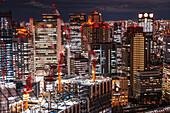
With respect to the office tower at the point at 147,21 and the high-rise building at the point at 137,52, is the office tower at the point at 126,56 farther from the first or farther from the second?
the office tower at the point at 147,21

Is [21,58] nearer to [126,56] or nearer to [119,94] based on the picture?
[119,94]

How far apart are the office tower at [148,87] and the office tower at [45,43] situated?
863cm

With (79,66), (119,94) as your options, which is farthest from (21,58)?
(119,94)

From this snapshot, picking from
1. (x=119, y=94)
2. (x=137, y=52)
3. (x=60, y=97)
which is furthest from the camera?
(x=137, y=52)

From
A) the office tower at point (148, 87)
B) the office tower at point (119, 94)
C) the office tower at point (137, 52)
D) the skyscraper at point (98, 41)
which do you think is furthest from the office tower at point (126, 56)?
the office tower at point (148, 87)

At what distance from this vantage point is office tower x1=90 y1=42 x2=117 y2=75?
99.3ft

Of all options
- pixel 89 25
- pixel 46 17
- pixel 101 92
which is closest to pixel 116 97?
pixel 101 92

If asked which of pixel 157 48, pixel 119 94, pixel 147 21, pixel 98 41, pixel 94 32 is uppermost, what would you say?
pixel 147 21

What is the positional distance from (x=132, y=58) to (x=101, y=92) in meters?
11.0

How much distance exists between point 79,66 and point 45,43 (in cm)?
387

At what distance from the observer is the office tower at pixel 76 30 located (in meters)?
37.8

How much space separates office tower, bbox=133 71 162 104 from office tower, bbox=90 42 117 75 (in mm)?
5115

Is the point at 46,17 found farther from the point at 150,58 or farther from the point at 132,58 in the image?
the point at 150,58

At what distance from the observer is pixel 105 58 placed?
30.7 m
